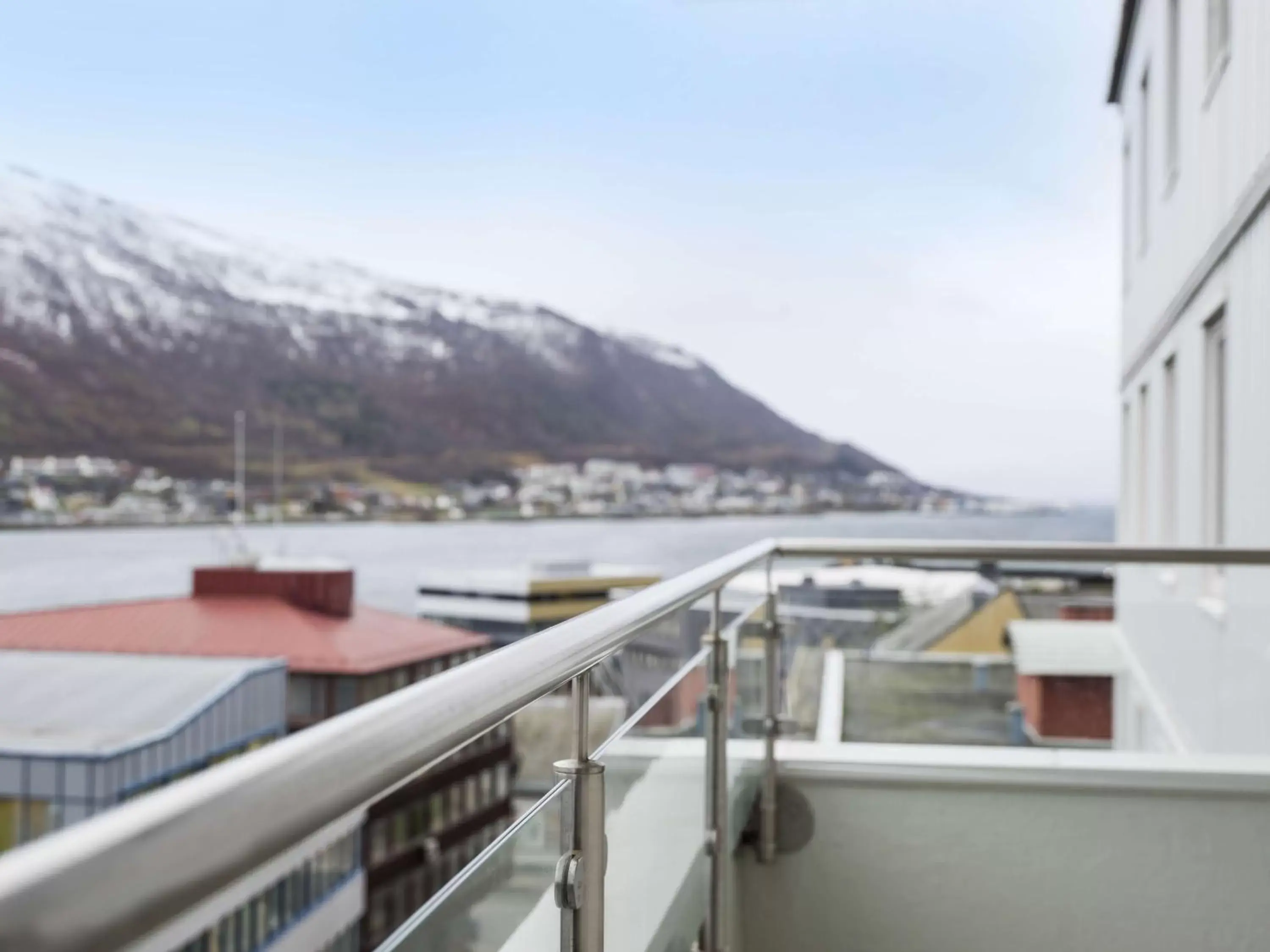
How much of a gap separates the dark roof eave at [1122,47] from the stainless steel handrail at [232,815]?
9.03m

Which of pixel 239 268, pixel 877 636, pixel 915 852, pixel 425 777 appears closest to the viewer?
pixel 425 777

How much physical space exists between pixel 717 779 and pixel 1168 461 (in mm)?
5642

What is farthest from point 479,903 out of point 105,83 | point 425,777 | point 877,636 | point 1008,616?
point 105,83

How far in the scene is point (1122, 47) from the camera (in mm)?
9242

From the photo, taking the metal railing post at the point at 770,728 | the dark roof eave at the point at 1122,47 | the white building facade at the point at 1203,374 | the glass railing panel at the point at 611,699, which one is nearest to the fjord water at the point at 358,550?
the dark roof eave at the point at 1122,47

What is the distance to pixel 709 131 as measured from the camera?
75125 millimetres

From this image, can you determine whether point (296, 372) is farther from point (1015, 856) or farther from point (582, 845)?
point (582, 845)

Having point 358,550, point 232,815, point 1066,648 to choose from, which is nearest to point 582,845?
point 232,815

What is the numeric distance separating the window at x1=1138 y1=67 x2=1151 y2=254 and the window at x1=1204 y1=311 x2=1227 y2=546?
247 cm

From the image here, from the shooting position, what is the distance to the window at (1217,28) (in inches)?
192

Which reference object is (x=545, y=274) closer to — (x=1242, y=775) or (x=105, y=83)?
(x=105, y=83)

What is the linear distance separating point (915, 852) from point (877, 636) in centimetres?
70

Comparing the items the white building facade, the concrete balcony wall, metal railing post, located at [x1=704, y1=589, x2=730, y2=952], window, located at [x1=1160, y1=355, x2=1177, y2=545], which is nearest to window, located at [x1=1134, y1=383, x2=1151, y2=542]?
the white building facade

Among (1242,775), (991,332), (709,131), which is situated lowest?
(1242,775)
